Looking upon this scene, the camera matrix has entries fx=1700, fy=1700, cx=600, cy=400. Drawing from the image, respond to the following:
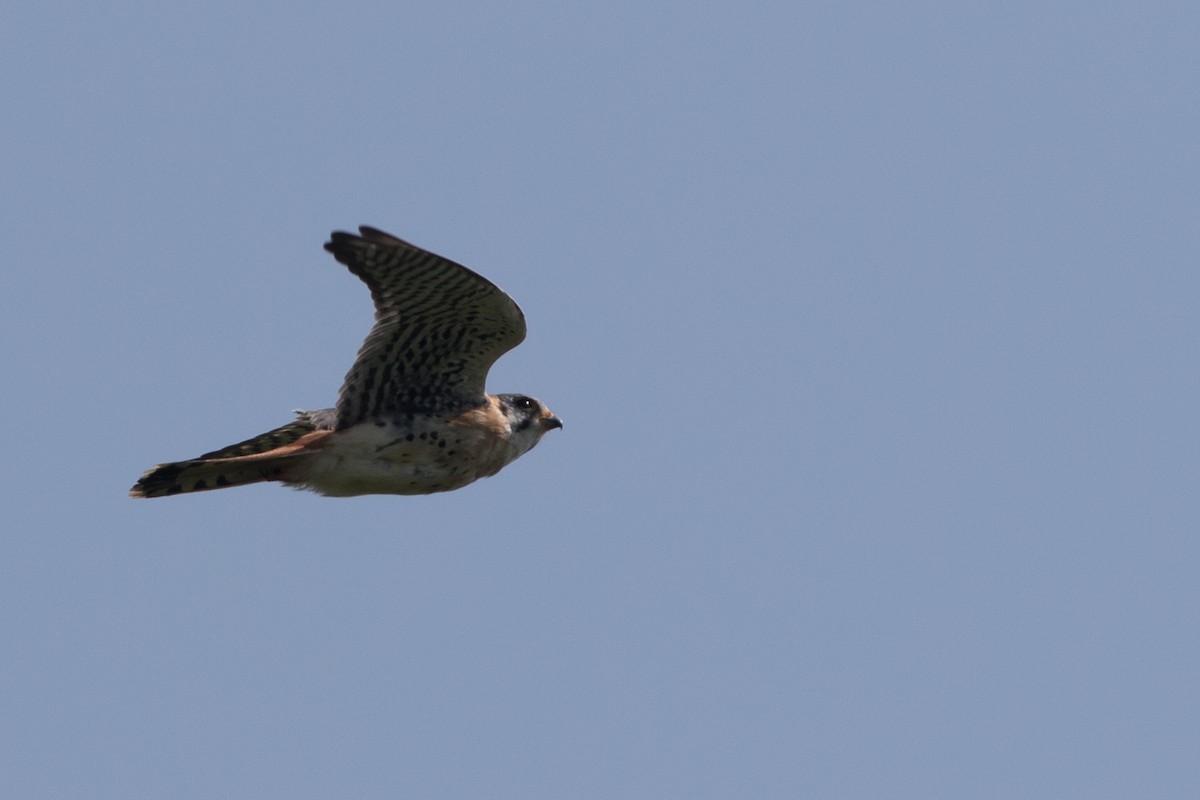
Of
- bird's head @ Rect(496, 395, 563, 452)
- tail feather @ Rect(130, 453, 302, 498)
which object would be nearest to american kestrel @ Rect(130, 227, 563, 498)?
tail feather @ Rect(130, 453, 302, 498)

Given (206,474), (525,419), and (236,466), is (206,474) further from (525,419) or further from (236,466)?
(525,419)

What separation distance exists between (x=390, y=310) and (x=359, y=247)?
49cm

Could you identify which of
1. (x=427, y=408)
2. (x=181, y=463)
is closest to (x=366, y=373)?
(x=427, y=408)

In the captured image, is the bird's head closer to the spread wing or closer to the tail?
the spread wing

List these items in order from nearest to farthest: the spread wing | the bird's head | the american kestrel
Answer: the spread wing
the american kestrel
the bird's head

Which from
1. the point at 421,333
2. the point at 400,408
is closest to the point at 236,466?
the point at 400,408

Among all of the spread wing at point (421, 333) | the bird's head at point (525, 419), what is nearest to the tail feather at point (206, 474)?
the spread wing at point (421, 333)

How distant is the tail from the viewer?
8938mm

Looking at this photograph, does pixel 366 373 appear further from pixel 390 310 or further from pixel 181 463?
pixel 181 463

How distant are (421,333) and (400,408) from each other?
0.43m

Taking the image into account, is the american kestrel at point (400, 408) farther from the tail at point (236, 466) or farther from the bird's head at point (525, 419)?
the bird's head at point (525, 419)

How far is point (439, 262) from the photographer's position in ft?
28.7

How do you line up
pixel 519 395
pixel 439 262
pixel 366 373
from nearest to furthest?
pixel 439 262
pixel 366 373
pixel 519 395

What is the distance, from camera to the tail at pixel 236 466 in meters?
8.94
